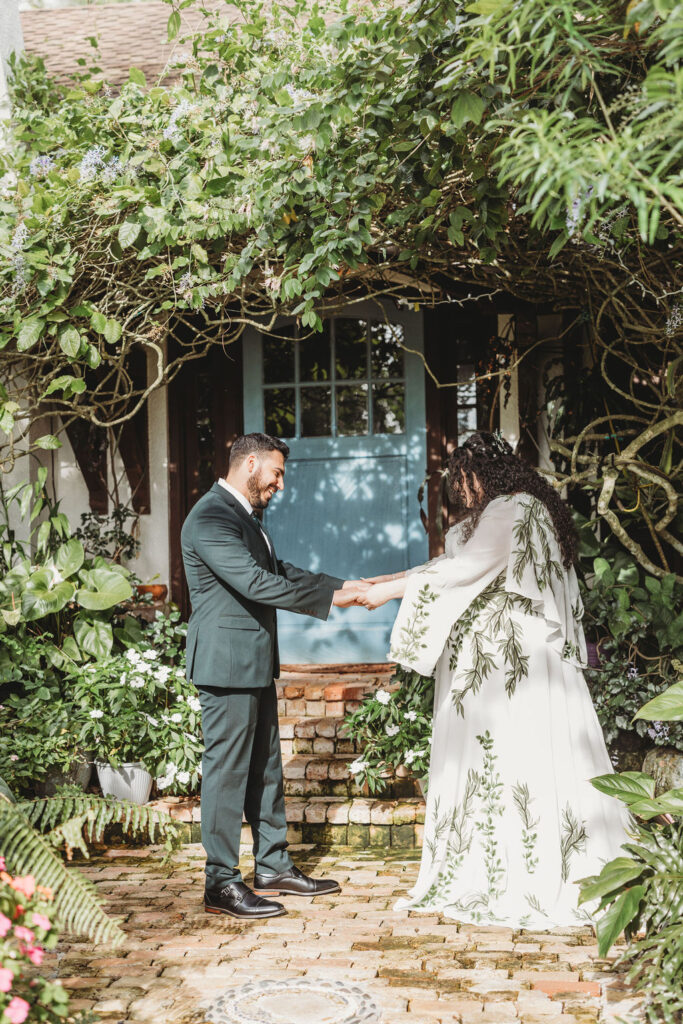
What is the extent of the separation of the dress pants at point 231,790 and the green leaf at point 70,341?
190 centimetres

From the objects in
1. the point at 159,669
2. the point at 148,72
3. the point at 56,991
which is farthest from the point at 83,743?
the point at 148,72

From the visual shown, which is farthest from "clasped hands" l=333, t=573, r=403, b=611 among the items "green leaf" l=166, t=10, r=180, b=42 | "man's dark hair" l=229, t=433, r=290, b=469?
"green leaf" l=166, t=10, r=180, b=42

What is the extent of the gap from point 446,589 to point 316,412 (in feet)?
11.0

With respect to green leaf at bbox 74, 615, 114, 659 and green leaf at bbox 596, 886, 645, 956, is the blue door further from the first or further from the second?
green leaf at bbox 596, 886, 645, 956

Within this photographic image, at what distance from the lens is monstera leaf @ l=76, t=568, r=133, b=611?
5.73m

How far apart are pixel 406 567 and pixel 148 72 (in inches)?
159

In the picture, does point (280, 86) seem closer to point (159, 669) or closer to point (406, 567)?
point (159, 669)

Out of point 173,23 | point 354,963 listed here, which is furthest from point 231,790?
point 173,23

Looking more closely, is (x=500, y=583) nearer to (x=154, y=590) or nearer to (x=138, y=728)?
(x=138, y=728)

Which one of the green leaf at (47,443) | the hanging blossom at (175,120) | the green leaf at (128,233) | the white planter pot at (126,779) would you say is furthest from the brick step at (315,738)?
the hanging blossom at (175,120)

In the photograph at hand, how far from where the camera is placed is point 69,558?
584 centimetres

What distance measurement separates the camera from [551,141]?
2.45 m

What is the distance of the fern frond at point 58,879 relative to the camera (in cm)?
247

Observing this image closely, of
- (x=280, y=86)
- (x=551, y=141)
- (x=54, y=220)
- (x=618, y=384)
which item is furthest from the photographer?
(x=618, y=384)
